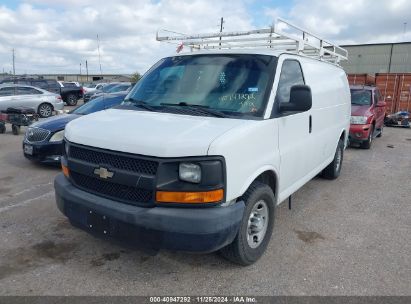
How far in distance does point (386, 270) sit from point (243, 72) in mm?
2428

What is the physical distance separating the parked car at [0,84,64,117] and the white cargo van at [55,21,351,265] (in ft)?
44.4

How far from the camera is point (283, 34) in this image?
4578 mm

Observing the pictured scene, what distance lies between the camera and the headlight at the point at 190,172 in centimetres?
281

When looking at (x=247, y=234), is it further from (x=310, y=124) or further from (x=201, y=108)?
(x=310, y=124)

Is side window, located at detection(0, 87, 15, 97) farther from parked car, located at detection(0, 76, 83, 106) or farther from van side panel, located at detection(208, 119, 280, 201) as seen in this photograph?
van side panel, located at detection(208, 119, 280, 201)

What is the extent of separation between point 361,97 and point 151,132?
31.7 feet

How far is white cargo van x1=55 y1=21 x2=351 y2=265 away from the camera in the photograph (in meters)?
2.84

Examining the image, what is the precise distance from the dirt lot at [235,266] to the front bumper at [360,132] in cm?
459

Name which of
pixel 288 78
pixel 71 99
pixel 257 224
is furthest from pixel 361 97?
pixel 71 99

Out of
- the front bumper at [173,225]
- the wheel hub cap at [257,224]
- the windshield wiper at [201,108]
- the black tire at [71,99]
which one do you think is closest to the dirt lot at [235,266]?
the wheel hub cap at [257,224]

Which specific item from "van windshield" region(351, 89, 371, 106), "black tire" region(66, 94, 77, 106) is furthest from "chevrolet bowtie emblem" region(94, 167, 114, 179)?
"black tire" region(66, 94, 77, 106)

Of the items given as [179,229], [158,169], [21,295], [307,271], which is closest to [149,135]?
[158,169]

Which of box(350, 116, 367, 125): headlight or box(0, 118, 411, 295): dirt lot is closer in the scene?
box(0, 118, 411, 295): dirt lot

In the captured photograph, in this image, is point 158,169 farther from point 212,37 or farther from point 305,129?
point 212,37
